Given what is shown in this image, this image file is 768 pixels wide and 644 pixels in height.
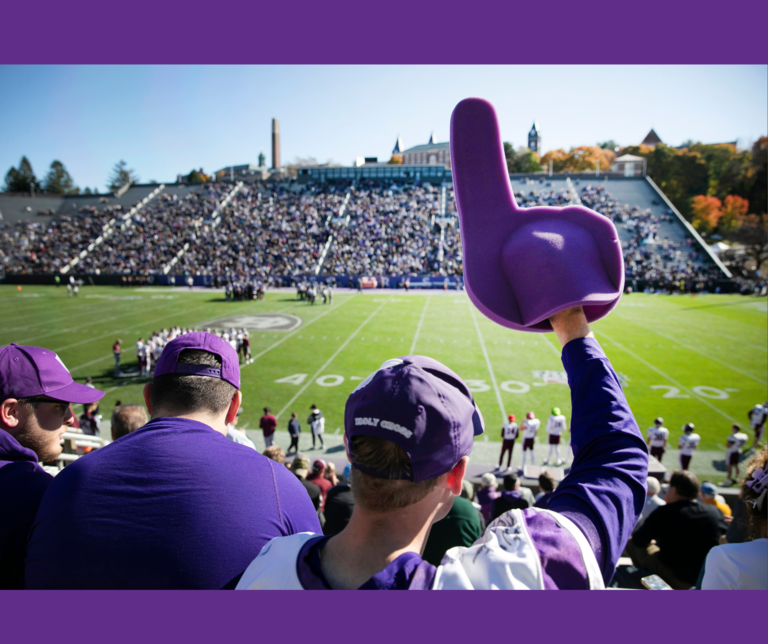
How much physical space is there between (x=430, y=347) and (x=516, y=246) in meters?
14.4

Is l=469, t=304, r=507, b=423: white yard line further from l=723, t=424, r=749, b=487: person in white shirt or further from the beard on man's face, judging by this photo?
the beard on man's face

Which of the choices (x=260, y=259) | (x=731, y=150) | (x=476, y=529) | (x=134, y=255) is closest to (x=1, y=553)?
(x=476, y=529)

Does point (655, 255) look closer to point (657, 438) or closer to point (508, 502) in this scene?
point (657, 438)

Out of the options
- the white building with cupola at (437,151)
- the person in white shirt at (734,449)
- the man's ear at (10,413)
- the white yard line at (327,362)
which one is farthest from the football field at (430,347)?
the man's ear at (10,413)

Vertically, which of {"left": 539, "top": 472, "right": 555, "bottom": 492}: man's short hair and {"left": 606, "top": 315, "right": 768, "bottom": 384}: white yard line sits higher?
{"left": 539, "top": 472, "right": 555, "bottom": 492}: man's short hair

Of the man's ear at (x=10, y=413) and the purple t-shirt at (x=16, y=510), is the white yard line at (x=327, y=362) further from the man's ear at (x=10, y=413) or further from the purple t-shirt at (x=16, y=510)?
the purple t-shirt at (x=16, y=510)

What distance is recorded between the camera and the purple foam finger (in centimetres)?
97

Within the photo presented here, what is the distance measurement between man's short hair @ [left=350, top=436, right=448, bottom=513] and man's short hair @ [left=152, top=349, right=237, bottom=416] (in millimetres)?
811

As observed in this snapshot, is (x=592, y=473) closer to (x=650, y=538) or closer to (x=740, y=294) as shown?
(x=650, y=538)

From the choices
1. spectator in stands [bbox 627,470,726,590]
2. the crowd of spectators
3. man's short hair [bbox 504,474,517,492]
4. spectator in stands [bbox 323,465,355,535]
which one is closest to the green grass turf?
the crowd of spectators

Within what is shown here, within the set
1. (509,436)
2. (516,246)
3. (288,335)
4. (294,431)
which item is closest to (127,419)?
(516,246)

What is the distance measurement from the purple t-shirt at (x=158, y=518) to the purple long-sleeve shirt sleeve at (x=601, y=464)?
67cm

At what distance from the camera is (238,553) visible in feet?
3.28

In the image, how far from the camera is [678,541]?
3.04 metres
